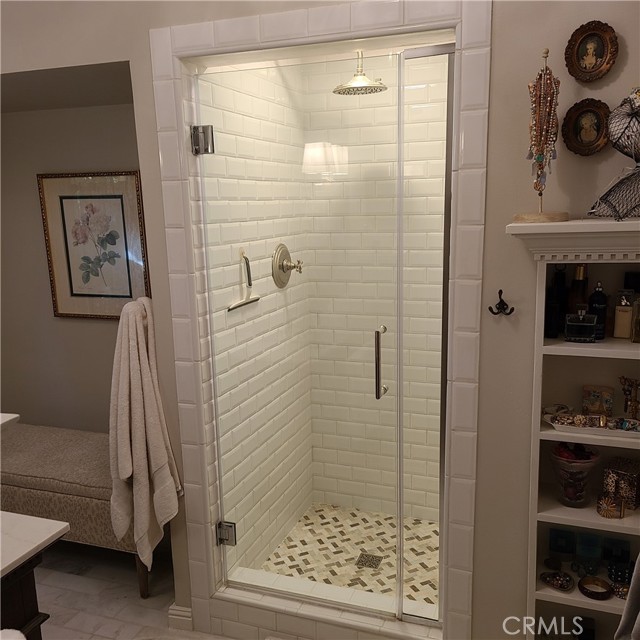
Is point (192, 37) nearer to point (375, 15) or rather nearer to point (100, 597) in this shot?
point (375, 15)

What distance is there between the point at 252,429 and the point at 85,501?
754 millimetres

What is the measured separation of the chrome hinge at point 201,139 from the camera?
209cm

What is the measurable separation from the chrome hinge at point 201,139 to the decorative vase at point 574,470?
1541 millimetres

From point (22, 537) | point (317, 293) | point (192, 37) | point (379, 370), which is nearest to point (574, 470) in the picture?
point (379, 370)

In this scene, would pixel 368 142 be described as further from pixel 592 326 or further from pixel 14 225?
pixel 14 225

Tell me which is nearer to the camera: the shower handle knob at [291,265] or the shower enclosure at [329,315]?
the shower enclosure at [329,315]

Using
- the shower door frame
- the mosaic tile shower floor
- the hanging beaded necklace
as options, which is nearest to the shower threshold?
the mosaic tile shower floor

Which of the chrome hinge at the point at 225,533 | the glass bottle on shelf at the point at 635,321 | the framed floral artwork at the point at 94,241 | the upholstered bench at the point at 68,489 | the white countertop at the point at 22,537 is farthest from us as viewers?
the framed floral artwork at the point at 94,241

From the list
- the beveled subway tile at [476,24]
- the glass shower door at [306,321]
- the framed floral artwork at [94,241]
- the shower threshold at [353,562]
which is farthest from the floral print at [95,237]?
the beveled subway tile at [476,24]

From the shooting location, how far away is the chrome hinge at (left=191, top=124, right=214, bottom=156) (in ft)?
6.86

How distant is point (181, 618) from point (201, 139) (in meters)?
1.86

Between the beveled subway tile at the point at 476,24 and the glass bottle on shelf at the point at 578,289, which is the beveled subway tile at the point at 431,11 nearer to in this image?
the beveled subway tile at the point at 476,24

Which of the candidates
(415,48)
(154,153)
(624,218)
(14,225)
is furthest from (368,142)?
(14,225)

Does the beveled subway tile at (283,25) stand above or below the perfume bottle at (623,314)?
above
